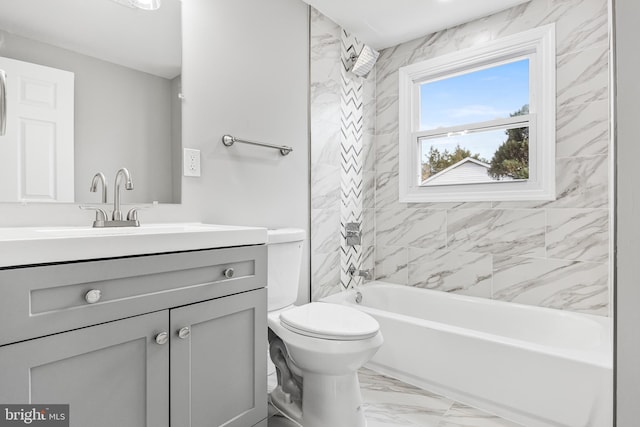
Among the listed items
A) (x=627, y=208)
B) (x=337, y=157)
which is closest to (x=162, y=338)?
(x=627, y=208)

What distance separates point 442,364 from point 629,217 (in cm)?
166

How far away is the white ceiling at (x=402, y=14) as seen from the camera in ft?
7.53

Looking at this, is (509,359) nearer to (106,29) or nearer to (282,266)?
(282,266)

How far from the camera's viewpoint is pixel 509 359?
162 centimetres

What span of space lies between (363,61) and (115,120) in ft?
6.04

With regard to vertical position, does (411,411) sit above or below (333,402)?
below

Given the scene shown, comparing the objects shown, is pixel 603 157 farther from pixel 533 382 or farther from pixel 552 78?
pixel 533 382

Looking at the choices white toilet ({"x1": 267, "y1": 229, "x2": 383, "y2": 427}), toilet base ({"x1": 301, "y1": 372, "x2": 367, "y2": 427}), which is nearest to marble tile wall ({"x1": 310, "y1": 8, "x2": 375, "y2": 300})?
white toilet ({"x1": 267, "y1": 229, "x2": 383, "y2": 427})

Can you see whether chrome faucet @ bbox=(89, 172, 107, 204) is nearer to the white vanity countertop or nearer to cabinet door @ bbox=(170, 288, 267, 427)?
the white vanity countertop

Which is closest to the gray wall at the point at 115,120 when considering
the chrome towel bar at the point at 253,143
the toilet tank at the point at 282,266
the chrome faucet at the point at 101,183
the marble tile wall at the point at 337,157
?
the chrome faucet at the point at 101,183

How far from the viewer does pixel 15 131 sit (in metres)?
1.27

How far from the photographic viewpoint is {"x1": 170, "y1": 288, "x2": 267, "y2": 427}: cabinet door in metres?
1.11

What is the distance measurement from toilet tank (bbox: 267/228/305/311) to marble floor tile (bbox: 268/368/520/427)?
0.56 metres

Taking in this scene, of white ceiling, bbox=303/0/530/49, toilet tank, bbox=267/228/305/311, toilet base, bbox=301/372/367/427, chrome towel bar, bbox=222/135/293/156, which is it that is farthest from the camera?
white ceiling, bbox=303/0/530/49
